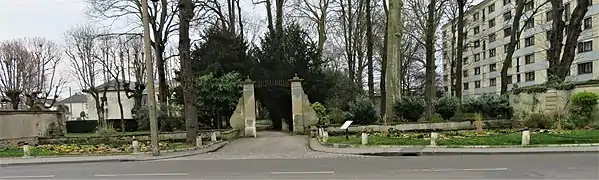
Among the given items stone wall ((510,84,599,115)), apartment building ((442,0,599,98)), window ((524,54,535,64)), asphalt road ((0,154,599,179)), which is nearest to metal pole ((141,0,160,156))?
asphalt road ((0,154,599,179))

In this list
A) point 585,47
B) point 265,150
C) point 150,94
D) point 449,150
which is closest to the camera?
point 449,150

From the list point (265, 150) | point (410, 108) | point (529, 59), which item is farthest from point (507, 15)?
point (265, 150)

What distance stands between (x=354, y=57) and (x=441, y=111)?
1905cm

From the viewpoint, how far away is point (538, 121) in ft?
72.8

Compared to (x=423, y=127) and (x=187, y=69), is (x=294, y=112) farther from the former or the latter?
(x=187, y=69)

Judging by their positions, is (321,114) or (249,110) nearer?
(249,110)

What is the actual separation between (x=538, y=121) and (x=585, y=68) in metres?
33.9

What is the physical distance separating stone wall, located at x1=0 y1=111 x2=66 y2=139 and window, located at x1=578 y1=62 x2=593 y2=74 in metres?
47.9

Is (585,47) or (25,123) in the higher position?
(585,47)

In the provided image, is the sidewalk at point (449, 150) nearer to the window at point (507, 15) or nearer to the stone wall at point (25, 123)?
the stone wall at point (25, 123)

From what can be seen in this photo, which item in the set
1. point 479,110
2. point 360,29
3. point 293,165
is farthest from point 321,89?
point 293,165

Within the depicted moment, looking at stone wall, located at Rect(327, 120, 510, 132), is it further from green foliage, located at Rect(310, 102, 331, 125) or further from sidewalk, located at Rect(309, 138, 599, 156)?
sidewalk, located at Rect(309, 138, 599, 156)

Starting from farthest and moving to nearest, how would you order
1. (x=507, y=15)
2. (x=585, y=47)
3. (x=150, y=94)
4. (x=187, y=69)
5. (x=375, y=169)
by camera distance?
(x=507, y=15)
(x=585, y=47)
(x=187, y=69)
(x=150, y=94)
(x=375, y=169)

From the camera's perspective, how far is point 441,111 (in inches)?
1082
